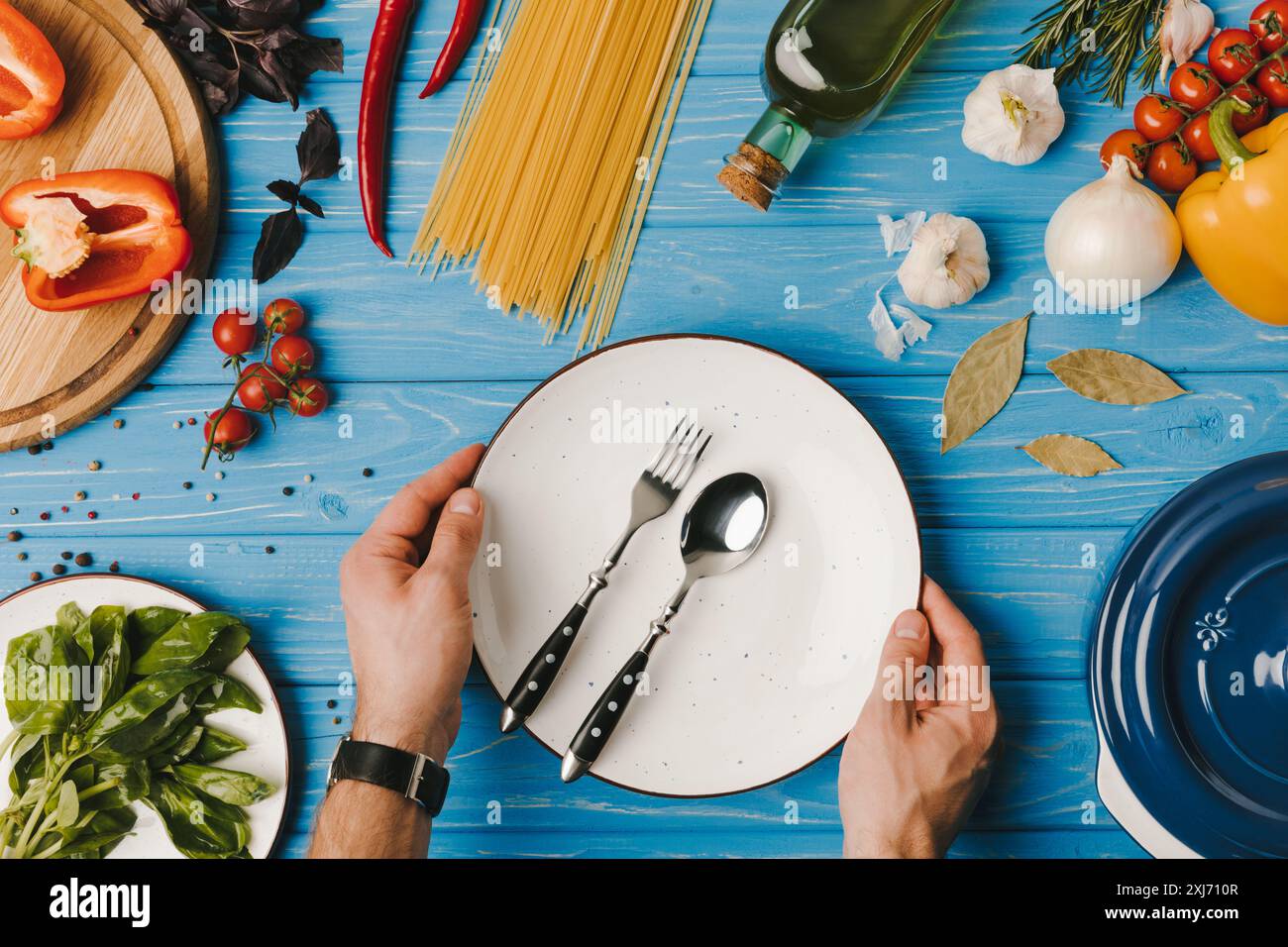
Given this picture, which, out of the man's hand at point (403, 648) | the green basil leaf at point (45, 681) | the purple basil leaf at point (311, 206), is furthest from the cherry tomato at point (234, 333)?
the green basil leaf at point (45, 681)

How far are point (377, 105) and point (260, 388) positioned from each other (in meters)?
0.36

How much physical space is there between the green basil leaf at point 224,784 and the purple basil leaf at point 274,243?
0.58 metres

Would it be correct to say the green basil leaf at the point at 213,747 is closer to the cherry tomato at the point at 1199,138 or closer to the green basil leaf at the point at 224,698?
the green basil leaf at the point at 224,698

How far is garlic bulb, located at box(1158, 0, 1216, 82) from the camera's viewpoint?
2.99 ft

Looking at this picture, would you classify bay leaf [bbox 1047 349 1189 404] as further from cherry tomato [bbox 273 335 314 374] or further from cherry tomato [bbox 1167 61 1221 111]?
cherry tomato [bbox 273 335 314 374]

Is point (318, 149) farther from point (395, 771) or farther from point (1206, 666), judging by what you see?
point (1206, 666)

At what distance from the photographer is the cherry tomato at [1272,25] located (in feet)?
2.92

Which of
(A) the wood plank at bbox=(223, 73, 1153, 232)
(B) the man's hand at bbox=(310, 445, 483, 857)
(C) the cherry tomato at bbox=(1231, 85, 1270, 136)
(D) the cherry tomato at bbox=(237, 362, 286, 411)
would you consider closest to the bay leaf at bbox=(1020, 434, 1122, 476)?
(A) the wood plank at bbox=(223, 73, 1153, 232)

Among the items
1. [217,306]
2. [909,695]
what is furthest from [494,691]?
[217,306]

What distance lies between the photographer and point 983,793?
981 mm

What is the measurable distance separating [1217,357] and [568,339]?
0.77 meters

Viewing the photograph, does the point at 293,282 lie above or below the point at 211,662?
above

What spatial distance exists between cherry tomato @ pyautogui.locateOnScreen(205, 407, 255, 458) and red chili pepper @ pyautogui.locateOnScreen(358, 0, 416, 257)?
266mm

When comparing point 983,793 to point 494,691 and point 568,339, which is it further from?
point 568,339
